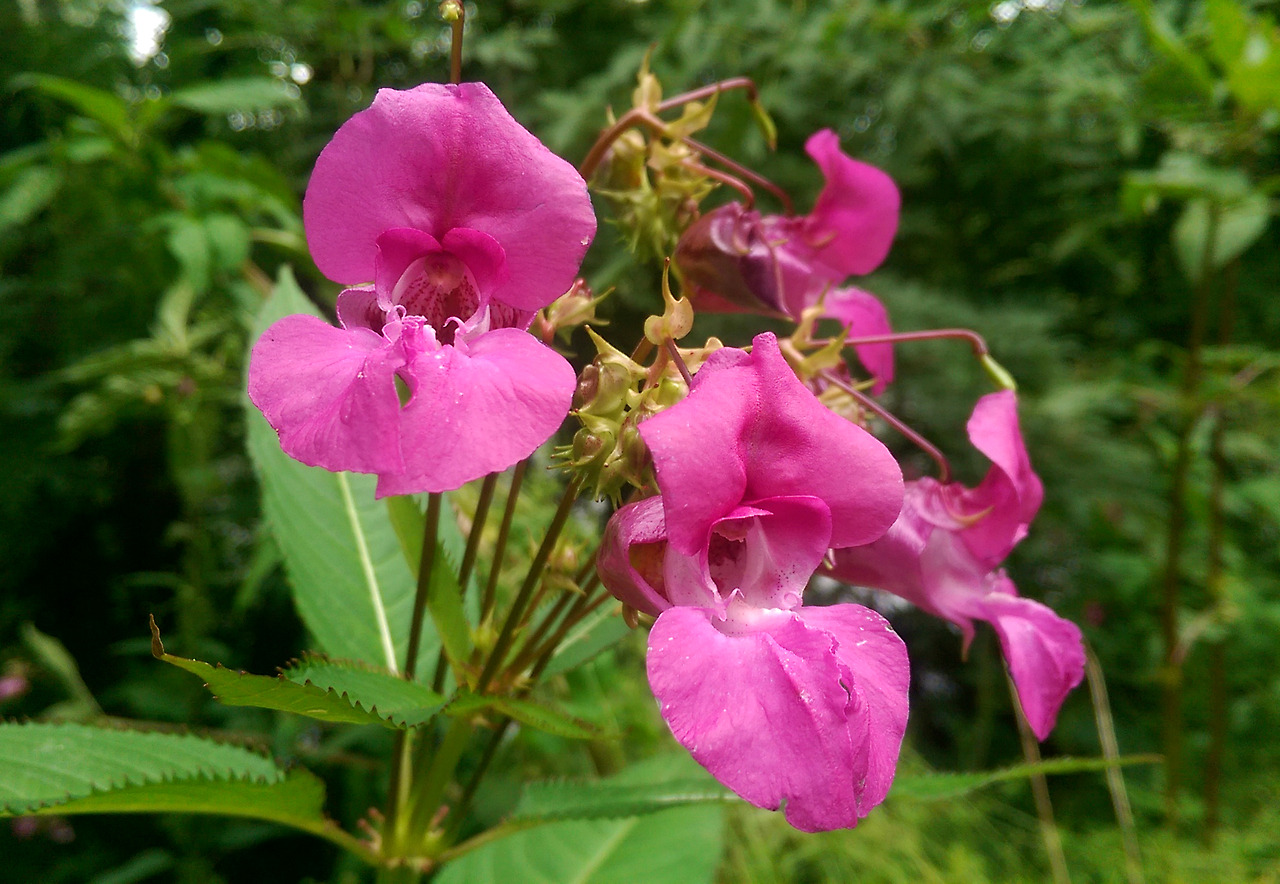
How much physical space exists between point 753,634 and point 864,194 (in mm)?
395

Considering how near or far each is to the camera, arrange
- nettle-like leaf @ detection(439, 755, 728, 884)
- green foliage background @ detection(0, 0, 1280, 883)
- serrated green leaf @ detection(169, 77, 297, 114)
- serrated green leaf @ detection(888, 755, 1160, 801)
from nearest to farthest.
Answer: serrated green leaf @ detection(888, 755, 1160, 801)
nettle-like leaf @ detection(439, 755, 728, 884)
serrated green leaf @ detection(169, 77, 297, 114)
green foliage background @ detection(0, 0, 1280, 883)

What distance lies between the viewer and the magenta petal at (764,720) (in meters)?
0.32

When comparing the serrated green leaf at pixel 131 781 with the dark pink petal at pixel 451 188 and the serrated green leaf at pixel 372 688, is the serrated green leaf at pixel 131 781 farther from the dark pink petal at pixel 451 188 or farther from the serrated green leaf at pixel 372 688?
the dark pink petal at pixel 451 188

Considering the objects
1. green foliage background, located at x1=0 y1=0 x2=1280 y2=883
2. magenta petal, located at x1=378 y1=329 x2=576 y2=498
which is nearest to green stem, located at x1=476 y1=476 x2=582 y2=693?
magenta petal, located at x1=378 y1=329 x2=576 y2=498

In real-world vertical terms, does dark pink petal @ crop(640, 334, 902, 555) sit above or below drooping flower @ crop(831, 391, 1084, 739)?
above

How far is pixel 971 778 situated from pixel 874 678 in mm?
284

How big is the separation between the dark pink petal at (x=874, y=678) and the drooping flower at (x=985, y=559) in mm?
141

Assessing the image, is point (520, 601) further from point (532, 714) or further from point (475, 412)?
point (475, 412)

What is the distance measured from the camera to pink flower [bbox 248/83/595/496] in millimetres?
358

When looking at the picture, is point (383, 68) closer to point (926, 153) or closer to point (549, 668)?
point (926, 153)

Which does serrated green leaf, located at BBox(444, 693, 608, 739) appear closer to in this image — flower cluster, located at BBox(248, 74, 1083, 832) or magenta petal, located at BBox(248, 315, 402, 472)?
flower cluster, located at BBox(248, 74, 1083, 832)

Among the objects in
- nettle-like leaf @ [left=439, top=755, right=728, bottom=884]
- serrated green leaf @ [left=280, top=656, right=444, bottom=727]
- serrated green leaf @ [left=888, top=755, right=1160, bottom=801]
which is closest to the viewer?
serrated green leaf @ [left=280, top=656, right=444, bottom=727]

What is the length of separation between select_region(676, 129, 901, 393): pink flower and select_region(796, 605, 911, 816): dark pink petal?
269 millimetres

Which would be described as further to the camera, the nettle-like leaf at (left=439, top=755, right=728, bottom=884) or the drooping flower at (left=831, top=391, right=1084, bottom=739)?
the nettle-like leaf at (left=439, top=755, right=728, bottom=884)
